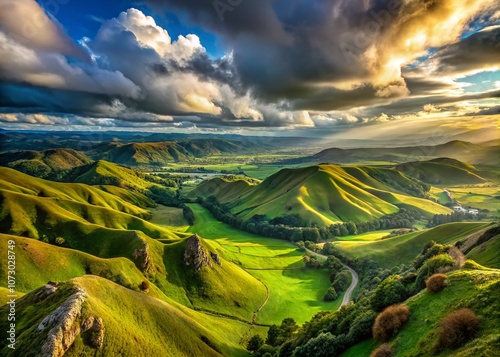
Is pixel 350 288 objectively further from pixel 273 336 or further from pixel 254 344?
pixel 254 344

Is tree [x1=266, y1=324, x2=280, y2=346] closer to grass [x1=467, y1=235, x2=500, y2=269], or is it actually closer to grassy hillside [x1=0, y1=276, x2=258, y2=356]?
grassy hillside [x1=0, y1=276, x2=258, y2=356]

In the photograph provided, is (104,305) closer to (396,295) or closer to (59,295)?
(59,295)

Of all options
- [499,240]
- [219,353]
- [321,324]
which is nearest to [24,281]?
[219,353]

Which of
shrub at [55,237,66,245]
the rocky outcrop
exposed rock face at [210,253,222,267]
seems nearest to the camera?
the rocky outcrop

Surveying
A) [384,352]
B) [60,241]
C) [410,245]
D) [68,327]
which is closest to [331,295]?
[410,245]

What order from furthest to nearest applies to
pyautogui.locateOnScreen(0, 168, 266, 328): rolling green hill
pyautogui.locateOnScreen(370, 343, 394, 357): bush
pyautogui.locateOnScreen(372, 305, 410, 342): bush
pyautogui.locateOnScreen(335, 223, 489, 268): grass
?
1. pyautogui.locateOnScreen(335, 223, 489, 268): grass
2. pyautogui.locateOnScreen(0, 168, 266, 328): rolling green hill
3. pyautogui.locateOnScreen(372, 305, 410, 342): bush
4. pyautogui.locateOnScreen(370, 343, 394, 357): bush

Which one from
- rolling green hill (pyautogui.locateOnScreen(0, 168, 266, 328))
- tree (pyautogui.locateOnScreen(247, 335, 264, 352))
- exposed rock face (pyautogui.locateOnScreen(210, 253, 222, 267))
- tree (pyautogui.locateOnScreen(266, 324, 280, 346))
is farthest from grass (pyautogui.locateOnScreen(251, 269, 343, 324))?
exposed rock face (pyautogui.locateOnScreen(210, 253, 222, 267))

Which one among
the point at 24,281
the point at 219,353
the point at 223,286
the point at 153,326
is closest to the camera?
the point at 153,326
